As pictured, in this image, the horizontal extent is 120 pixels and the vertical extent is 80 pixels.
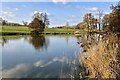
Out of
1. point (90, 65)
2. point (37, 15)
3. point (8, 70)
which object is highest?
point (37, 15)

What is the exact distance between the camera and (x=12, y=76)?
9039mm

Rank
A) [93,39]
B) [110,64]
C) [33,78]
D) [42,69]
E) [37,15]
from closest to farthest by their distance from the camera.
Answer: [110,64] < [93,39] < [33,78] < [42,69] < [37,15]

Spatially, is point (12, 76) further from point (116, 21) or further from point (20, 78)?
point (116, 21)

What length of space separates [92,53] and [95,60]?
0.78 ft

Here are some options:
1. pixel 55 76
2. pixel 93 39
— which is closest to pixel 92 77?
pixel 93 39

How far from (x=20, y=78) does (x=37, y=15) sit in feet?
163

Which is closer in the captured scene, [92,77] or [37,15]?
[92,77]

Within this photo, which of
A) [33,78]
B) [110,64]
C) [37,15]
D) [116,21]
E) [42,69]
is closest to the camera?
[110,64]

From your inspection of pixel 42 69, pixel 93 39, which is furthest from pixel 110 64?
pixel 42 69

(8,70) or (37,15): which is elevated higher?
(37,15)

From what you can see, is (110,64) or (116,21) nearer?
(110,64)

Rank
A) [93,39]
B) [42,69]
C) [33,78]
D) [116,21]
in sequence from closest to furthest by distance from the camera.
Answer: [93,39]
[33,78]
[42,69]
[116,21]

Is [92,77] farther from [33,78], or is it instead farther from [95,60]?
[33,78]

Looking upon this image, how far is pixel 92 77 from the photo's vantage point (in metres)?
6.65
